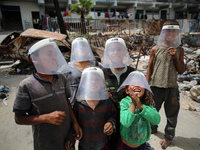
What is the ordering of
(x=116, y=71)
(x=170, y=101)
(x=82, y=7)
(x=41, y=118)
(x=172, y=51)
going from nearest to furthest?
(x=41, y=118) → (x=116, y=71) → (x=172, y=51) → (x=170, y=101) → (x=82, y=7)

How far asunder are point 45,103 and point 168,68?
1.70m

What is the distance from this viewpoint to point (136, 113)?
1326 mm

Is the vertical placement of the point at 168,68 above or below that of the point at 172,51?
below

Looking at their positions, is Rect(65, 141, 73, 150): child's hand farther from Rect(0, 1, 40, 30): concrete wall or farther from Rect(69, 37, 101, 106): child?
Rect(0, 1, 40, 30): concrete wall

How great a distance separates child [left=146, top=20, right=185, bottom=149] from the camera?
185cm

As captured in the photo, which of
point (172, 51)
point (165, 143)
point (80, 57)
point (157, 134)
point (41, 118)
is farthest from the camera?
point (157, 134)

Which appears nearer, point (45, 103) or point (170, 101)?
point (45, 103)

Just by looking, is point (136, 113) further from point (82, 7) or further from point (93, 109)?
point (82, 7)

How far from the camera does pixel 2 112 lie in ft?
11.2

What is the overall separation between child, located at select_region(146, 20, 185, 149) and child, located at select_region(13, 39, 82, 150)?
1382 mm

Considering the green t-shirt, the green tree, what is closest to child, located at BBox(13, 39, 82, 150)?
the green t-shirt

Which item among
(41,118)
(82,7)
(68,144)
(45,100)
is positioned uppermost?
(82,7)

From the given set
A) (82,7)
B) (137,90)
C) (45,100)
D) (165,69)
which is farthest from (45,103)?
(82,7)

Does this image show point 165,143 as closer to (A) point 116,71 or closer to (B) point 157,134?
(B) point 157,134
